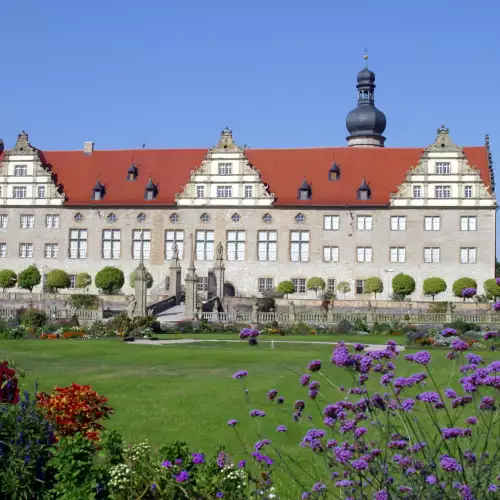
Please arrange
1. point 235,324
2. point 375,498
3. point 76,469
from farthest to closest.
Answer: point 235,324 → point 76,469 → point 375,498

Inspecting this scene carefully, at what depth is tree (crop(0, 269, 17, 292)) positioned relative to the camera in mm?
61438

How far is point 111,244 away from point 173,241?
14.1 ft

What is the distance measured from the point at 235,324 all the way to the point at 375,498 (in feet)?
121

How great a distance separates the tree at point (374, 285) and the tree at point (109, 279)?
51.4ft

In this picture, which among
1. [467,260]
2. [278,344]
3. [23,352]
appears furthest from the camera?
[467,260]

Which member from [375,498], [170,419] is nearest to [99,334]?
[170,419]

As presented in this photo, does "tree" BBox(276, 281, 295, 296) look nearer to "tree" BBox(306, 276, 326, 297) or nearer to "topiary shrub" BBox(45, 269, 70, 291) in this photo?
"tree" BBox(306, 276, 326, 297)

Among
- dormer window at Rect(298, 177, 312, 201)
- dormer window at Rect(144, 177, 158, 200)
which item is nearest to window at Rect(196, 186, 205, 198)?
dormer window at Rect(144, 177, 158, 200)

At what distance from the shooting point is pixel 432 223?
60.2 metres

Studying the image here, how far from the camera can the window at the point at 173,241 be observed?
2473 inches

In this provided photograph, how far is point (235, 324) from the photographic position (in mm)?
43688

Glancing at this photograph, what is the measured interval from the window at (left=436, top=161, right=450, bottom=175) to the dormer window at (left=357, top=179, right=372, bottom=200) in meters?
4.54

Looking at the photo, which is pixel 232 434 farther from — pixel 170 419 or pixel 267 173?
pixel 267 173

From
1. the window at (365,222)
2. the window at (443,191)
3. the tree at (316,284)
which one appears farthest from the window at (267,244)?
the window at (443,191)
